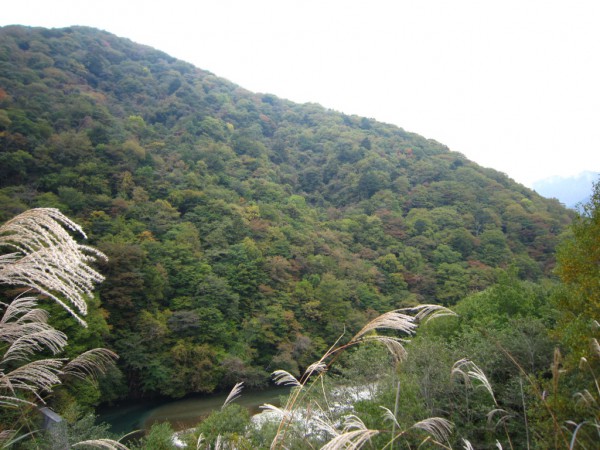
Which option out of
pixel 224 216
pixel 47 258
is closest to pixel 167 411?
pixel 224 216

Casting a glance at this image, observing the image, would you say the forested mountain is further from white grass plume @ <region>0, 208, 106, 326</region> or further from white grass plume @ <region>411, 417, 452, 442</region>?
white grass plume @ <region>411, 417, 452, 442</region>

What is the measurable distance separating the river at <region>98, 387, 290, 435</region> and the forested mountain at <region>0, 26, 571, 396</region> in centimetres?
80

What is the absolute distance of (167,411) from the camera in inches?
842

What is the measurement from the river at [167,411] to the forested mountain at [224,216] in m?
0.80

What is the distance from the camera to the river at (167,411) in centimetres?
1933

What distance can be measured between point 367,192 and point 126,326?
130 feet

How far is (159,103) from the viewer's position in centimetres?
5838

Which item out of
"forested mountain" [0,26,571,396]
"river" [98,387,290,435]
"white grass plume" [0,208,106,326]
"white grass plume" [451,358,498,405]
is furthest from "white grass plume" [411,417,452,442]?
"forested mountain" [0,26,571,396]

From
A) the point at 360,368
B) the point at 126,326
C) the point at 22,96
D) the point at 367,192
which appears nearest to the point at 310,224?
the point at 367,192

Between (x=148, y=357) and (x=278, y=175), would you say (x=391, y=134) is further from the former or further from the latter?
(x=148, y=357)

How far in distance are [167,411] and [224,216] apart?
58.7 ft

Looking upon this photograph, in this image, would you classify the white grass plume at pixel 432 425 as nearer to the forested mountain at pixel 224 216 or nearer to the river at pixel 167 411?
the river at pixel 167 411

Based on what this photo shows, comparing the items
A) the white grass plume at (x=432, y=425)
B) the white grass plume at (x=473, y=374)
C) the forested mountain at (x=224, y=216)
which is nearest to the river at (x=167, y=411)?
the forested mountain at (x=224, y=216)

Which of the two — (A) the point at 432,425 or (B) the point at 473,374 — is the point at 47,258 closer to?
(A) the point at 432,425
